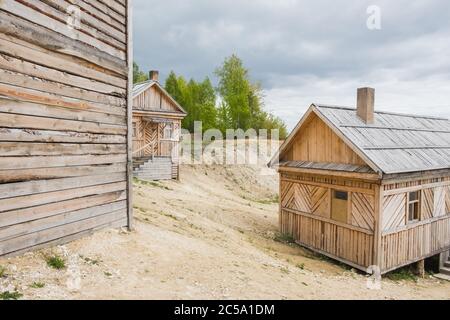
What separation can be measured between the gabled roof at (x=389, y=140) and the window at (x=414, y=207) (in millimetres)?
1116

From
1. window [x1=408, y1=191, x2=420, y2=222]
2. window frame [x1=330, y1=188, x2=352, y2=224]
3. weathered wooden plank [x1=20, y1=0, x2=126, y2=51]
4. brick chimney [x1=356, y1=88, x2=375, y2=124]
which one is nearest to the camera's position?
weathered wooden plank [x1=20, y1=0, x2=126, y2=51]

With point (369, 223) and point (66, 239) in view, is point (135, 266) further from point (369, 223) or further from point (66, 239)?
point (369, 223)

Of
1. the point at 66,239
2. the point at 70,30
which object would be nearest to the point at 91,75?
the point at 70,30

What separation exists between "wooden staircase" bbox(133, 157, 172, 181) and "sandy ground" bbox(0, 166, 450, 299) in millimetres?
7712

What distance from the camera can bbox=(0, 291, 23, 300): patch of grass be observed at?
534 centimetres

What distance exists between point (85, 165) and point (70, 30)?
316 centimetres

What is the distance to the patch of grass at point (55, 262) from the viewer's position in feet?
22.2

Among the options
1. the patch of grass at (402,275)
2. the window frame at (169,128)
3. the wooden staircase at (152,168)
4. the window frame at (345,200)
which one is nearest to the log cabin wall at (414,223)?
the patch of grass at (402,275)

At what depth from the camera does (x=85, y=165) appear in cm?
827

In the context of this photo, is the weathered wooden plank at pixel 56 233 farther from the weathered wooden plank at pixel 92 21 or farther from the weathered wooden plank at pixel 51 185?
the weathered wooden plank at pixel 92 21

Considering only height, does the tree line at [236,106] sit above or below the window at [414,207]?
above

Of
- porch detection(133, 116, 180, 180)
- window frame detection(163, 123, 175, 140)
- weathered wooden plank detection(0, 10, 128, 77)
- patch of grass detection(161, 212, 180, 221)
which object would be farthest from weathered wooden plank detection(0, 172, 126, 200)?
window frame detection(163, 123, 175, 140)

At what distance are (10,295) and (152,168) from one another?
1924cm

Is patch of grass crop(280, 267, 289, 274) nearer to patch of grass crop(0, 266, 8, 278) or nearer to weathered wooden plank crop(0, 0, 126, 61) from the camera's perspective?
patch of grass crop(0, 266, 8, 278)
